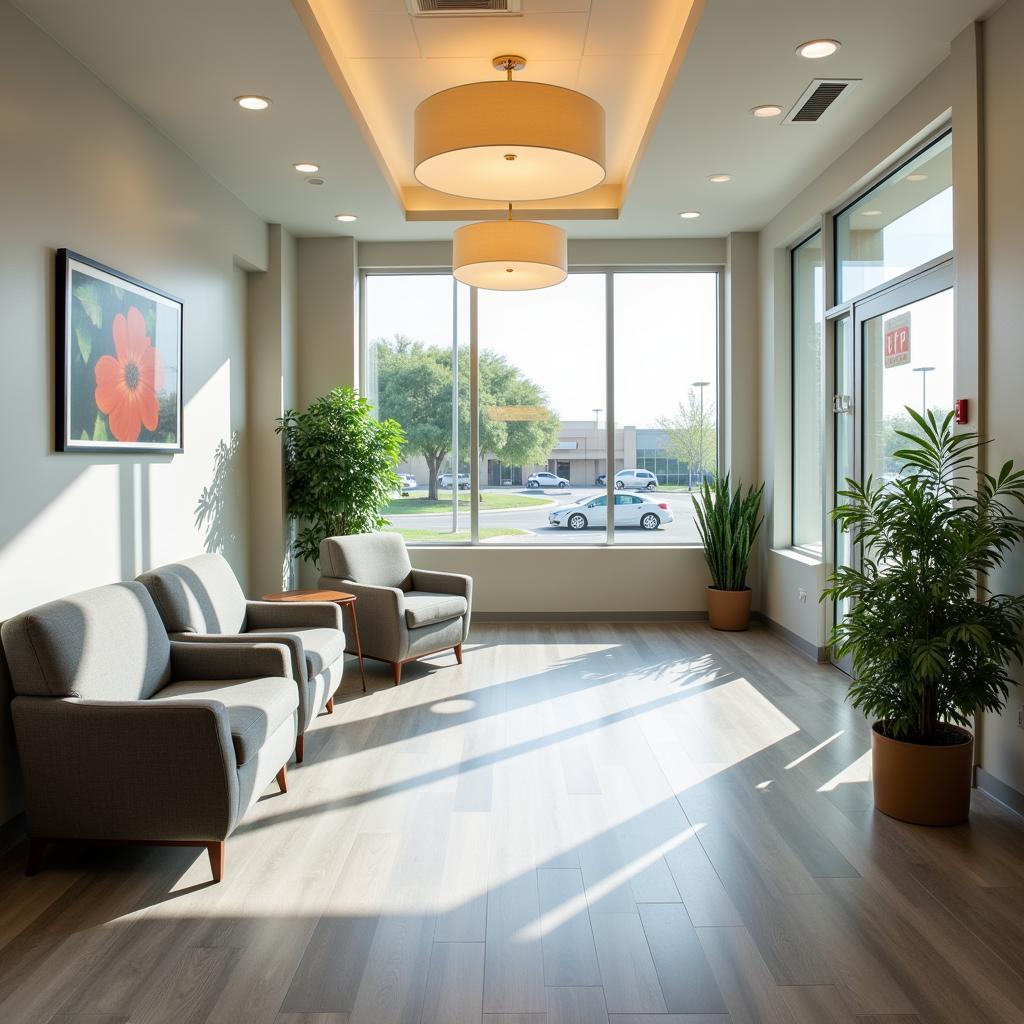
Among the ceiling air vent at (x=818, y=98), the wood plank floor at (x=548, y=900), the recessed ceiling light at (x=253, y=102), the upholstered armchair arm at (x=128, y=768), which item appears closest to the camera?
the wood plank floor at (x=548, y=900)

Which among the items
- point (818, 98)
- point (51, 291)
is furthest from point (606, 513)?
point (51, 291)

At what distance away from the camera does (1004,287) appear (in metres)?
3.35

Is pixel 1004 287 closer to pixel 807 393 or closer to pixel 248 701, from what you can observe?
pixel 807 393

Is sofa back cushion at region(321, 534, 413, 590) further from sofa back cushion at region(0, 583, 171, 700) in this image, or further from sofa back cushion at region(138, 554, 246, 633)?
sofa back cushion at region(0, 583, 171, 700)

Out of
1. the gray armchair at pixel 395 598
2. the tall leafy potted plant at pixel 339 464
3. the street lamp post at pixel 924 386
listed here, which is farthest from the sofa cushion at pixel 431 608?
the street lamp post at pixel 924 386

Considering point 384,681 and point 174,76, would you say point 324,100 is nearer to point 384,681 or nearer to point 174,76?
point 174,76

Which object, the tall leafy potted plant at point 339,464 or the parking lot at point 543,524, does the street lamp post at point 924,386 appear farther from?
the tall leafy potted plant at point 339,464

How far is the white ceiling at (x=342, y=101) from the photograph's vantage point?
337 centimetres

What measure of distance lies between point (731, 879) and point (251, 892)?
4.90 feet

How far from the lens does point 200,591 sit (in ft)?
13.5

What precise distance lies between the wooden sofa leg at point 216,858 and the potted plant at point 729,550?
4.66 m

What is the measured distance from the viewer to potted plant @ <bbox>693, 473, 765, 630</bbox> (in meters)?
6.66

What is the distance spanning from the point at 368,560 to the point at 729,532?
2755 millimetres

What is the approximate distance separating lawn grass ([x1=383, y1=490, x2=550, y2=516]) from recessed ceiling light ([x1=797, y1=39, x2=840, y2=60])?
4.10m
